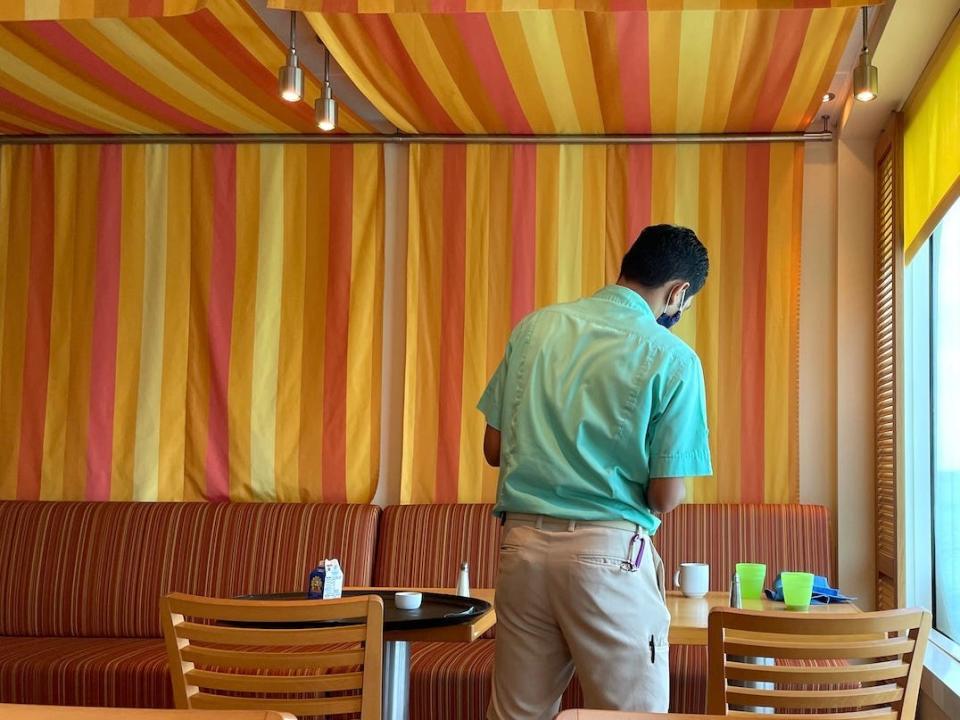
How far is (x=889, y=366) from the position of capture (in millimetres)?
4723

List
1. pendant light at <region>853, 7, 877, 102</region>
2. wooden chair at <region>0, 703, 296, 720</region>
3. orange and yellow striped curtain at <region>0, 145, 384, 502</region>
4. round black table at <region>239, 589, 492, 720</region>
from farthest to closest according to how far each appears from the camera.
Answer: orange and yellow striped curtain at <region>0, 145, 384, 502</region>, pendant light at <region>853, 7, 877, 102</region>, round black table at <region>239, 589, 492, 720</region>, wooden chair at <region>0, 703, 296, 720</region>

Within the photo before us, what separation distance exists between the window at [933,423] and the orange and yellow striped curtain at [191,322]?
2213 mm

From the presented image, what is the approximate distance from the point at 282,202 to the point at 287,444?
1.08 m

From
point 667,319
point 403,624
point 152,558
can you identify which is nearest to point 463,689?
point 403,624

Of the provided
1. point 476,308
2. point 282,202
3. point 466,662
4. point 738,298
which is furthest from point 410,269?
point 466,662

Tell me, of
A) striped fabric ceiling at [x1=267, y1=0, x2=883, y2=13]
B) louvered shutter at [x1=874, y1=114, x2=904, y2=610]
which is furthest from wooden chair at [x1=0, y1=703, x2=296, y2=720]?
louvered shutter at [x1=874, y1=114, x2=904, y2=610]

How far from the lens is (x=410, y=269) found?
526 cm

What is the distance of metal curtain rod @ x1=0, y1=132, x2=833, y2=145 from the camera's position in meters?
5.12

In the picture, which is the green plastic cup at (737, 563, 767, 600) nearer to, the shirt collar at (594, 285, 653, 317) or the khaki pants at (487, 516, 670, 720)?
the khaki pants at (487, 516, 670, 720)

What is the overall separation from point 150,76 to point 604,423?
111 inches

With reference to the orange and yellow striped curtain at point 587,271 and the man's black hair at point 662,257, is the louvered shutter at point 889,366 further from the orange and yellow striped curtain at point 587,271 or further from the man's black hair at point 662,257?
the man's black hair at point 662,257

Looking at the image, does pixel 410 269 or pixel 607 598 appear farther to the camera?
pixel 410 269

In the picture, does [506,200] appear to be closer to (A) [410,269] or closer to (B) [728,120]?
(A) [410,269]

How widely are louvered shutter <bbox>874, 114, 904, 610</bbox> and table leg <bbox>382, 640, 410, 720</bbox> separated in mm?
2165
